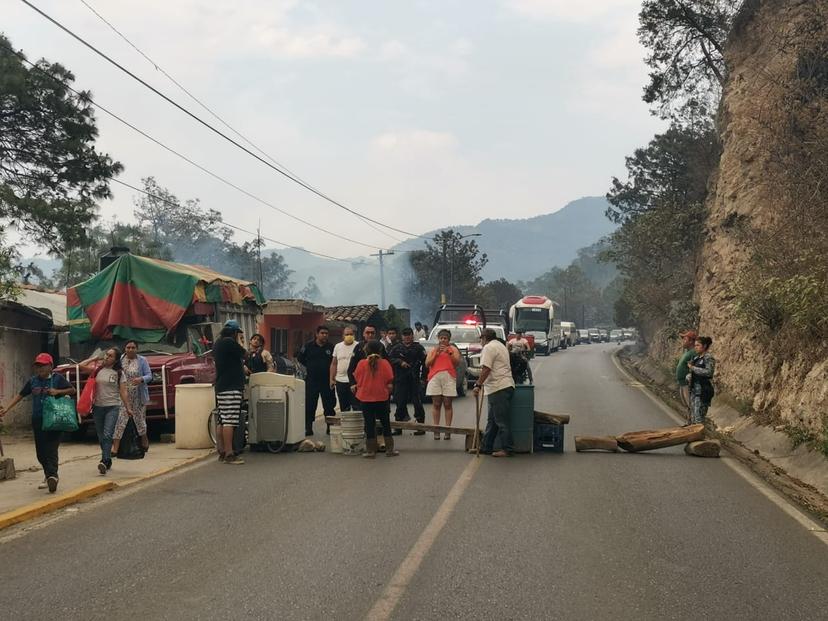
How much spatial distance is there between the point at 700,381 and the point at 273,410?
671 cm

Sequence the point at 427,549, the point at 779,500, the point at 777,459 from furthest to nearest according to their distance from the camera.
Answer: the point at 777,459, the point at 779,500, the point at 427,549

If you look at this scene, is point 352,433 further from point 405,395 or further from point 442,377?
point 405,395

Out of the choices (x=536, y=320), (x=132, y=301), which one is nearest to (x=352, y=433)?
(x=132, y=301)

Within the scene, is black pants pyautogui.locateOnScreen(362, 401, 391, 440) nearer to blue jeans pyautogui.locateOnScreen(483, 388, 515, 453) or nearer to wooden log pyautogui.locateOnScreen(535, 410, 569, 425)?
blue jeans pyautogui.locateOnScreen(483, 388, 515, 453)

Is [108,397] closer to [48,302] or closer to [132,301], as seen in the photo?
[132,301]

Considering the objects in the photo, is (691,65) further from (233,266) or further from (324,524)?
(233,266)

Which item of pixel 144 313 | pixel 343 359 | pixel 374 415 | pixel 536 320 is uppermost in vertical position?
pixel 144 313

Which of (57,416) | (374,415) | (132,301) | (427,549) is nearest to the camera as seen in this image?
(427,549)

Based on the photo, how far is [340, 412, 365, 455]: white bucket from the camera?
13016mm

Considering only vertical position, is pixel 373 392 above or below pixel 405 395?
above

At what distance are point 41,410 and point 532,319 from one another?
160 feet

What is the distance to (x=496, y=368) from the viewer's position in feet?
41.3

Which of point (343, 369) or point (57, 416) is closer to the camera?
point (57, 416)

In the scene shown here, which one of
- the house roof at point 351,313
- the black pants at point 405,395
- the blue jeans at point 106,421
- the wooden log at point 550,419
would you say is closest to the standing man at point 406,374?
the black pants at point 405,395
